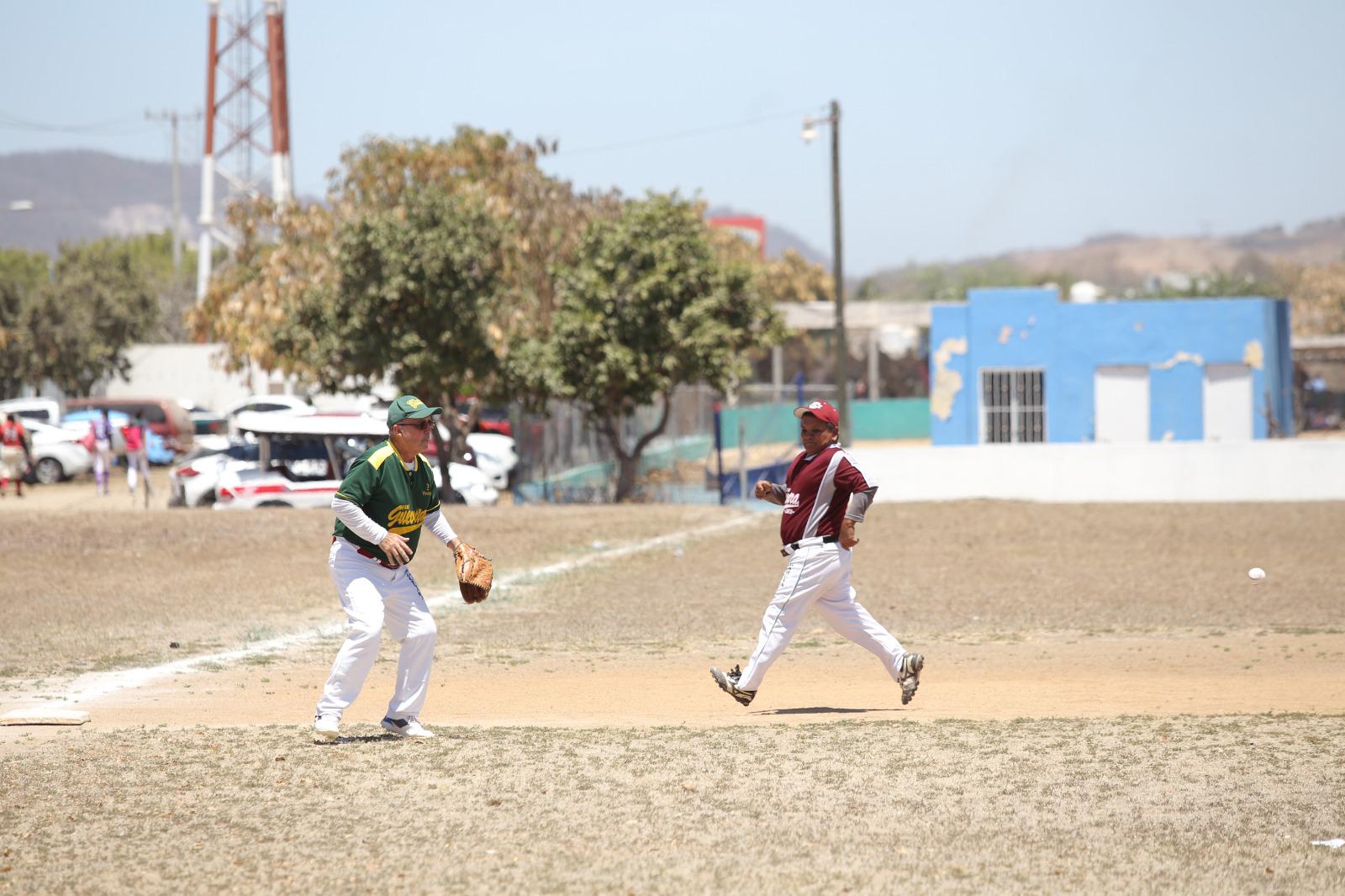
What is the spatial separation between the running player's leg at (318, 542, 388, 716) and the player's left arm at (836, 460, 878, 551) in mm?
2551

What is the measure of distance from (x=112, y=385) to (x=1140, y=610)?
5499 cm

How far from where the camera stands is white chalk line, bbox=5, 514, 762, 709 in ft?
32.9

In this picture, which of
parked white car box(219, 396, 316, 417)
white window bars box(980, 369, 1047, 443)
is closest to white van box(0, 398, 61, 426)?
parked white car box(219, 396, 316, 417)

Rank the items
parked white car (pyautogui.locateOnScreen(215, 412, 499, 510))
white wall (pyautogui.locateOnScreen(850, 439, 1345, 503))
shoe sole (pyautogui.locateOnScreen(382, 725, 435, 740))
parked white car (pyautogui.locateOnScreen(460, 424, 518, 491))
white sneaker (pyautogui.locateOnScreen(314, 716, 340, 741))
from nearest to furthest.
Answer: white sneaker (pyautogui.locateOnScreen(314, 716, 340, 741)) → shoe sole (pyautogui.locateOnScreen(382, 725, 435, 740)) → parked white car (pyautogui.locateOnScreen(215, 412, 499, 510)) → white wall (pyautogui.locateOnScreen(850, 439, 1345, 503)) → parked white car (pyautogui.locateOnScreen(460, 424, 518, 491))

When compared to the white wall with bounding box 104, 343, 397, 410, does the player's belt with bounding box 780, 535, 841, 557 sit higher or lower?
lower

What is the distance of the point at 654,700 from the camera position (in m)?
9.66

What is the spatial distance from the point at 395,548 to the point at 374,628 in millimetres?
414

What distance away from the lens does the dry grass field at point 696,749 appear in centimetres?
582

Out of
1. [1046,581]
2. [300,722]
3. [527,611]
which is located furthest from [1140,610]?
[300,722]

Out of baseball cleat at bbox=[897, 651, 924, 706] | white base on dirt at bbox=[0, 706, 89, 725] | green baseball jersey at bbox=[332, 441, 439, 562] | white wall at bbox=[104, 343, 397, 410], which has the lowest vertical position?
white base on dirt at bbox=[0, 706, 89, 725]

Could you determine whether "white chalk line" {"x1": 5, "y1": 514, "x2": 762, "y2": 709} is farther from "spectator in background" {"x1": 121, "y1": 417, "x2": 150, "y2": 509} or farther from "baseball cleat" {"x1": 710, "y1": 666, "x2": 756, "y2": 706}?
"spectator in background" {"x1": 121, "y1": 417, "x2": 150, "y2": 509}

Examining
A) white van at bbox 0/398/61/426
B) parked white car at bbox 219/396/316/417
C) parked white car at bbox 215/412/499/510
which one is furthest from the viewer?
white van at bbox 0/398/61/426

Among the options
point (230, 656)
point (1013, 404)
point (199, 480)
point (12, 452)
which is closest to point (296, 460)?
point (199, 480)

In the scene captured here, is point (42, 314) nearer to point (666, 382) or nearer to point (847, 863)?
point (666, 382)
